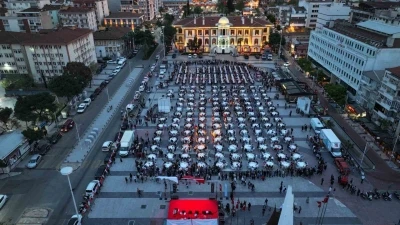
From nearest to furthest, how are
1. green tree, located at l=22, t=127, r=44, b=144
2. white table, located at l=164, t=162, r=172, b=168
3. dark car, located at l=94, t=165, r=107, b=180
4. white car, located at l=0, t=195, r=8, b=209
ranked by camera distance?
white car, located at l=0, t=195, r=8, b=209
dark car, located at l=94, t=165, r=107, b=180
white table, located at l=164, t=162, r=172, b=168
green tree, located at l=22, t=127, r=44, b=144

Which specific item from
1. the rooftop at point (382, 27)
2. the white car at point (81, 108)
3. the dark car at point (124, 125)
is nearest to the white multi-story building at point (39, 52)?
the white car at point (81, 108)

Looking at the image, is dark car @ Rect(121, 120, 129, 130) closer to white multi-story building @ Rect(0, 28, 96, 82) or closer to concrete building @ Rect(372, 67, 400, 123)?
white multi-story building @ Rect(0, 28, 96, 82)

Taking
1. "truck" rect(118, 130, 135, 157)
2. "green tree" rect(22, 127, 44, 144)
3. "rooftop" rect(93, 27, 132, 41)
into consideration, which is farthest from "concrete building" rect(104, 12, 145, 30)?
"truck" rect(118, 130, 135, 157)

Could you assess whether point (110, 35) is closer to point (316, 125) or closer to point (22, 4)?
point (22, 4)

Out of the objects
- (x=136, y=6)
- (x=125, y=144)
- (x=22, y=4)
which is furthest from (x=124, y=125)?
(x=136, y=6)

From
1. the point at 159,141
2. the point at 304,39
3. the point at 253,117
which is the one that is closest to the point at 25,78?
the point at 159,141

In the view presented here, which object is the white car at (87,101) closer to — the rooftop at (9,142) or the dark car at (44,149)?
the dark car at (44,149)
